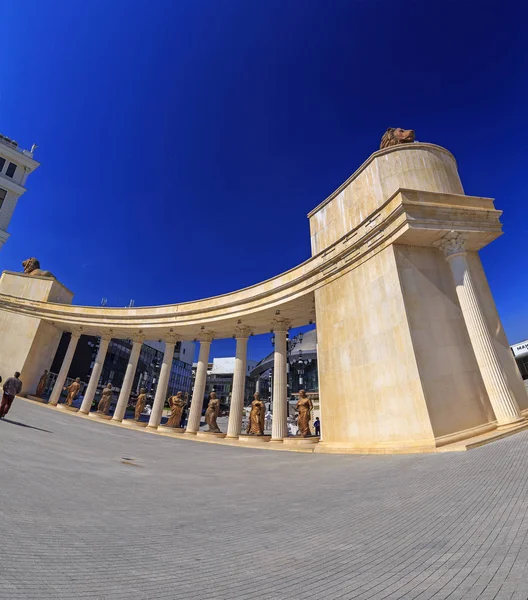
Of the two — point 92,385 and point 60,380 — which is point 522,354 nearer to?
point 92,385

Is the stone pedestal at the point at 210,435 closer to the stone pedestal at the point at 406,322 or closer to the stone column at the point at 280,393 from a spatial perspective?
the stone column at the point at 280,393

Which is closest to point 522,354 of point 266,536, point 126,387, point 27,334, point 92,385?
point 126,387

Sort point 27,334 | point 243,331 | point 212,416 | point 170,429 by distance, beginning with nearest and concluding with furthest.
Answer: point 212,416
point 170,429
point 243,331
point 27,334

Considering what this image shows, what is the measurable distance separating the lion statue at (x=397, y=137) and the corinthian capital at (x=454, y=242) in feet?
24.2

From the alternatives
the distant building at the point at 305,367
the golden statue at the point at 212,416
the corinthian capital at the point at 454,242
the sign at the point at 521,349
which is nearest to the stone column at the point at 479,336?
the corinthian capital at the point at 454,242

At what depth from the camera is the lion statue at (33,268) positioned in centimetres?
3903

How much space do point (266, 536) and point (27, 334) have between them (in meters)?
41.5

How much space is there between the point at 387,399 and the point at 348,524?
10339 mm

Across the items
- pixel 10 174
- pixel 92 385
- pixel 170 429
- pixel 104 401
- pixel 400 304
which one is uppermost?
pixel 10 174

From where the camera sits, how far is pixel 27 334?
34656 mm

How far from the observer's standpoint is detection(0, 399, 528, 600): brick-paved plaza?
97.5 inches

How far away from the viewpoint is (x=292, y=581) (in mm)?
2709

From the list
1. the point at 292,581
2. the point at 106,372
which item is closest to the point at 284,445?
the point at 292,581

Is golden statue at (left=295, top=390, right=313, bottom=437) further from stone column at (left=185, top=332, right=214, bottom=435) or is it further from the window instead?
the window
